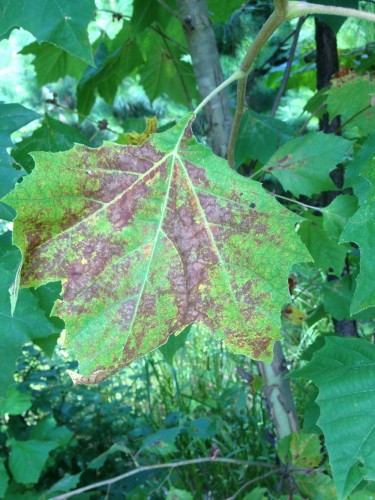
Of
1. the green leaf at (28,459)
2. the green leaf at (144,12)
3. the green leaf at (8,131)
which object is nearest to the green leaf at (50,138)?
the green leaf at (8,131)

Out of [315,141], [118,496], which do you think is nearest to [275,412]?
[315,141]

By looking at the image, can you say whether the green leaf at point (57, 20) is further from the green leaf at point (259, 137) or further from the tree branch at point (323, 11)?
the green leaf at point (259, 137)

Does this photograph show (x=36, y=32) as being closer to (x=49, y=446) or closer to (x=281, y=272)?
(x=281, y=272)

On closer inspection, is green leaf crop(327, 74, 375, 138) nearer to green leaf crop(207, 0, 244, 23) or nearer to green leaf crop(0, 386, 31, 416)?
green leaf crop(207, 0, 244, 23)

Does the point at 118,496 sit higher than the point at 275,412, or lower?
lower

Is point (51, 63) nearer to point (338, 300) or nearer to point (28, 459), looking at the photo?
point (338, 300)

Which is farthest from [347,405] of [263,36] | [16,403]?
[16,403]

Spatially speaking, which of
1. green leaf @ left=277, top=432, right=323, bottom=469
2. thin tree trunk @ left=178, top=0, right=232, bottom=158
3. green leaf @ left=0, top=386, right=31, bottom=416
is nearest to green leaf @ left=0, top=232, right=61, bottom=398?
thin tree trunk @ left=178, top=0, right=232, bottom=158
